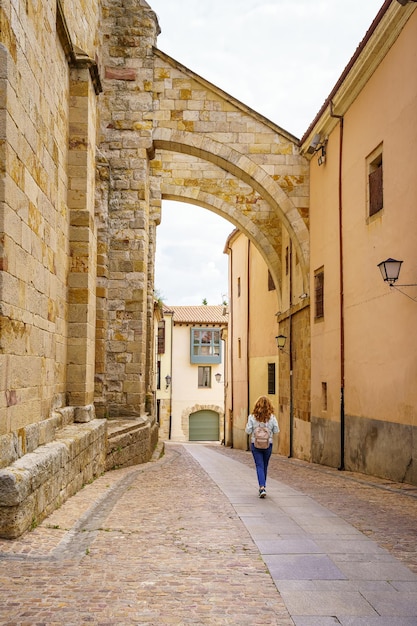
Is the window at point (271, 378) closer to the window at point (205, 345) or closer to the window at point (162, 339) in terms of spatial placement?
the window at point (162, 339)

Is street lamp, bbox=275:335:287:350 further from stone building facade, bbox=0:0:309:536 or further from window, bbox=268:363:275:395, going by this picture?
window, bbox=268:363:275:395

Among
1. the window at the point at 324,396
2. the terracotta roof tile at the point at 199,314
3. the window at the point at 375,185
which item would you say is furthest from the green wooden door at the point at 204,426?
the window at the point at 375,185

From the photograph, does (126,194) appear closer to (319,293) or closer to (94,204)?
(94,204)

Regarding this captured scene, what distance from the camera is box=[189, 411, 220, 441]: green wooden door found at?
4281 centimetres

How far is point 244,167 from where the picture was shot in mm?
14781

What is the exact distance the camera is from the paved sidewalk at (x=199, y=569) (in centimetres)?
363

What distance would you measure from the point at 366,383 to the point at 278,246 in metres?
7.87

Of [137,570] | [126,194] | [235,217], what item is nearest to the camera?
[137,570]

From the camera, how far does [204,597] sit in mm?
3904

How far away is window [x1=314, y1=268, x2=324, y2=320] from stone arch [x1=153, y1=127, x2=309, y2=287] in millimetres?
520

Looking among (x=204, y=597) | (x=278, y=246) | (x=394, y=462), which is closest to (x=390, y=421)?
(x=394, y=462)

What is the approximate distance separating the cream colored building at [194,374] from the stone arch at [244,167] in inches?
1053

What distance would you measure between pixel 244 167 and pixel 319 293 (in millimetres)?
3200


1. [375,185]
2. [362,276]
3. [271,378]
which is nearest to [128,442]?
[362,276]
